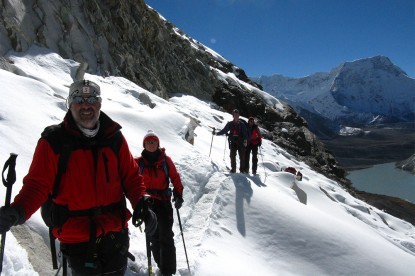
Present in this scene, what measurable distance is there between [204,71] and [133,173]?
4224cm

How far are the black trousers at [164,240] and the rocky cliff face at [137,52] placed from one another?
46.1 feet

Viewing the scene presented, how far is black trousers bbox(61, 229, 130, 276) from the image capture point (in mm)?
3201

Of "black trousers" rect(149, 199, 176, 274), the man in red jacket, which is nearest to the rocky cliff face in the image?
"black trousers" rect(149, 199, 176, 274)

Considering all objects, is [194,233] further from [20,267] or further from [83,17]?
[83,17]

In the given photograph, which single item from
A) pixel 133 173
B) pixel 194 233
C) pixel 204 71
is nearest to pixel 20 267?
pixel 133 173

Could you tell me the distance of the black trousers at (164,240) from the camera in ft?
18.7

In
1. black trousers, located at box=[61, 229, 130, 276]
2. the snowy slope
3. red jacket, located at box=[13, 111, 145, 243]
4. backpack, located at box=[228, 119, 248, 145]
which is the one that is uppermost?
backpack, located at box=[228, 119, 248, 145]

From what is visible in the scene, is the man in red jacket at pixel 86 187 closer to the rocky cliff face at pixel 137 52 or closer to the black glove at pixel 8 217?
the black glove at pixel 8 217

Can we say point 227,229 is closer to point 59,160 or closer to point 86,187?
point 86,187

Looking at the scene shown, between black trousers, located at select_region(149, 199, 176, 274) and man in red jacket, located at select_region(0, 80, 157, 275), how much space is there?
2.28 m

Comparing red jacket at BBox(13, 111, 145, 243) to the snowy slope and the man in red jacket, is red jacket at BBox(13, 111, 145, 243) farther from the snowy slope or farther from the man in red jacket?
the snowy slope

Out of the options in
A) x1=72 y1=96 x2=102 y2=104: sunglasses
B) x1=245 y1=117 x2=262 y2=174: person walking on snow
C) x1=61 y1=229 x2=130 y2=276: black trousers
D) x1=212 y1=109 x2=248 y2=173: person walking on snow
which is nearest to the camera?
x1=61 y1=229 x2=130 y2=276: black trousers

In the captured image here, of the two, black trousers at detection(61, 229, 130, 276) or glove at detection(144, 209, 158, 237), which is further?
glove at detection(144, 209, 158, 237)

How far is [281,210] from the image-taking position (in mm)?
9125
